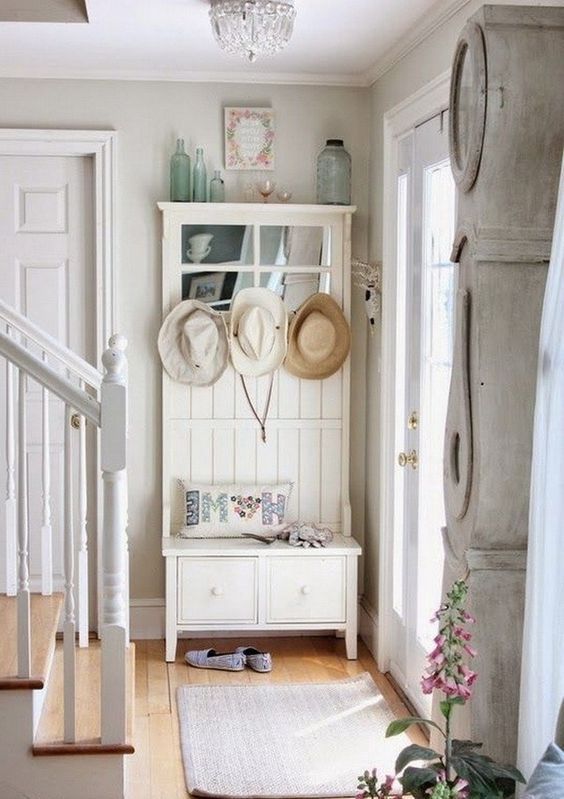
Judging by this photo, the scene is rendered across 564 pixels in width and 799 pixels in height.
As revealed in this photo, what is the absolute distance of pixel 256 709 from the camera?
427cm

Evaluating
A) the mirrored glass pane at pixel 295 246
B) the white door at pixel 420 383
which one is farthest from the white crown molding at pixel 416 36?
the mirrored glass pane at pixel 295 246

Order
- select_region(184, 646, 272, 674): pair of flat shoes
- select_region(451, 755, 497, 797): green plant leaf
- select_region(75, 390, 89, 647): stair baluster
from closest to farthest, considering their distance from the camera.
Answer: select_region(451, 755, 497, 797): green plant leaf, select_region(75, 390, 89, 647): stair baluster, select_region(184, 646, 272, 674): pair of flat shoes

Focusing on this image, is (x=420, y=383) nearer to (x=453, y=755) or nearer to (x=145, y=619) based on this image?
(x=145, y=619)

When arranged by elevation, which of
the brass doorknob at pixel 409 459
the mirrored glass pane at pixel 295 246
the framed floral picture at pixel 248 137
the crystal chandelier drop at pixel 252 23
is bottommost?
the brass doorknob at pixel 409 459

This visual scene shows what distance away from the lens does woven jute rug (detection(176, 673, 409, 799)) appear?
11.8 feet

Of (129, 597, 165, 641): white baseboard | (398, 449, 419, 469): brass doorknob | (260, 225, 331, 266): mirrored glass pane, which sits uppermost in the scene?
(260, 225, 331, 266): mirrored glass pane

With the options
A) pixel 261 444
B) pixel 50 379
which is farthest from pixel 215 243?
pixel 50 379

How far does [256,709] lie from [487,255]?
2284 mm

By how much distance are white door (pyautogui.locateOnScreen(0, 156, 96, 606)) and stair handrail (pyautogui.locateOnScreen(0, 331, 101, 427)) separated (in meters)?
1.96

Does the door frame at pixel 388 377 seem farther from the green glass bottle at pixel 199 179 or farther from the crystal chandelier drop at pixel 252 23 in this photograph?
the crystal chandelier drop at pixel 252 23

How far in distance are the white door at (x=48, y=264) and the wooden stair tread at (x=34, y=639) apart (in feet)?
3.35

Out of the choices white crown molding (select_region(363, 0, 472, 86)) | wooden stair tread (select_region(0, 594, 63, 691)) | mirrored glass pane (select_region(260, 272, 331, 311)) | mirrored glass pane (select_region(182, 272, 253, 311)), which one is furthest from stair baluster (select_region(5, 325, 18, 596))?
white crown molding (select_region(363, 0, 472, 86))

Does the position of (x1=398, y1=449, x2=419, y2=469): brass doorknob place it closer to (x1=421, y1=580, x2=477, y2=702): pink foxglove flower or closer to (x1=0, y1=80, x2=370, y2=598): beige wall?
(x1=0, y1=80, x2=370, y2=598): beige wall

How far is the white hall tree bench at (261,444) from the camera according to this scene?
4816 mm
